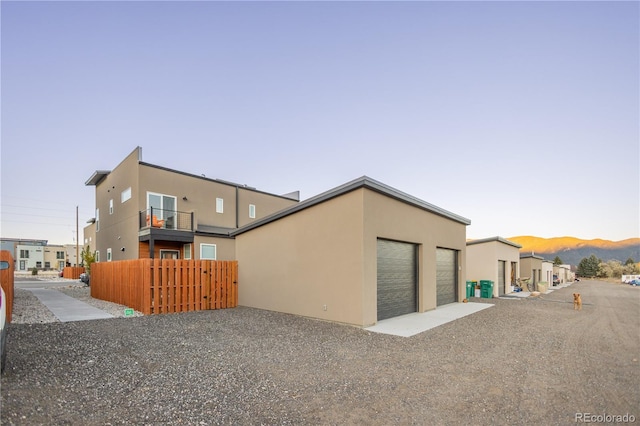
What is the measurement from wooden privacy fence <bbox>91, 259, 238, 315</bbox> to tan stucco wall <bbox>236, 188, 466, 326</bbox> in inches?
31.6

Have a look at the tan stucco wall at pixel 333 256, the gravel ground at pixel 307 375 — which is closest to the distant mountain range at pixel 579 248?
the tan stucco wall at pixel 333 256

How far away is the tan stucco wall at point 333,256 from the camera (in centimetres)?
914

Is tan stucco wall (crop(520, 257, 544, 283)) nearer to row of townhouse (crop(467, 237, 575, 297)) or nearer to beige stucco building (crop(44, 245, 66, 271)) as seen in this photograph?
row of townhouse (crop(467, 237, 575, 297))

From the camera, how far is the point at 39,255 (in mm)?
60312

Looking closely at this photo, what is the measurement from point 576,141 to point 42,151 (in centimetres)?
2468

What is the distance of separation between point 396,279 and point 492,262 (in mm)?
12023

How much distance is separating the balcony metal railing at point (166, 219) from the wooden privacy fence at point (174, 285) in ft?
11.2

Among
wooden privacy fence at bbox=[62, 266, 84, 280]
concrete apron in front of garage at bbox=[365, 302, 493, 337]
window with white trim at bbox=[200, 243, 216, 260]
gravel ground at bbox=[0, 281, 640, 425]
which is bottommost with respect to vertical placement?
wooden privacy fence at bbox=[62, 266, 84, 280]

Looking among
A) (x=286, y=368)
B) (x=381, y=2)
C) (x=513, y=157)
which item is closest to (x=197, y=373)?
(x=286, y=368)

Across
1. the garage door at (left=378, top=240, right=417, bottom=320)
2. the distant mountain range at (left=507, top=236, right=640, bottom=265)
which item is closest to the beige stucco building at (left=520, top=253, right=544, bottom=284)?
the garage door at (left=378, top=240, right=417, bottom=320)

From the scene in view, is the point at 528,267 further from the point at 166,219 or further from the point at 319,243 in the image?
the point at 166,219

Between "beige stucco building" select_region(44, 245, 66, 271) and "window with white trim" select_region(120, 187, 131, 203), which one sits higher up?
"window with white trim" select_region(120, 187, 131, 203)

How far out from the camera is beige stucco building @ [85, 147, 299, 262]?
17.0 meters

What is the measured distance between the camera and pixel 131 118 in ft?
49.6
